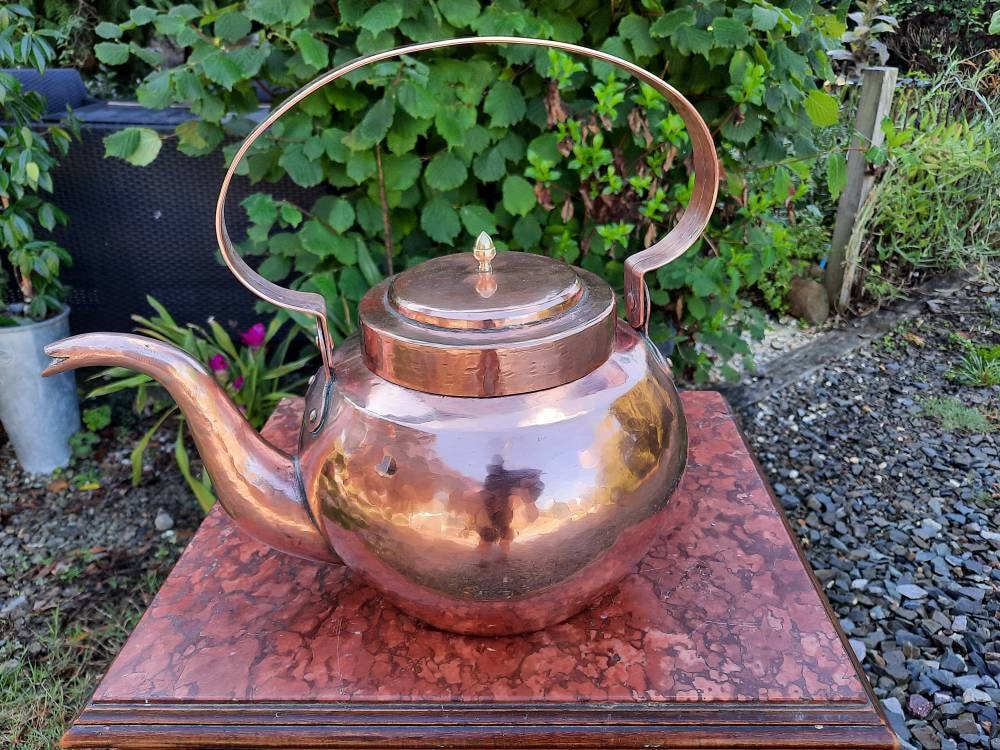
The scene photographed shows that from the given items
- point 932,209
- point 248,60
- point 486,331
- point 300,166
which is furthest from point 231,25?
point 932,209

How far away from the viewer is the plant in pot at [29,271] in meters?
2.04

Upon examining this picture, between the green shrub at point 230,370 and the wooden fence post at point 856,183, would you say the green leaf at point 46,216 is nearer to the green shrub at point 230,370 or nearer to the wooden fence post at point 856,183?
the green shrub at point 230,370

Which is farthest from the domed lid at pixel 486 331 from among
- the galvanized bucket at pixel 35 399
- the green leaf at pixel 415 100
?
the galvanized bucket at pixel 35 399

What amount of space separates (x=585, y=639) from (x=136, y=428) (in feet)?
7.12

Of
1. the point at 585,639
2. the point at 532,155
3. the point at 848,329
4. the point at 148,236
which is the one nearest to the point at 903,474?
the point at 848,329

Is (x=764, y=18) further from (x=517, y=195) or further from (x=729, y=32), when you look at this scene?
(x=517, y=195)

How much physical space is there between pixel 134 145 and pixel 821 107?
168 cm

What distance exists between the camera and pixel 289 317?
244 cm

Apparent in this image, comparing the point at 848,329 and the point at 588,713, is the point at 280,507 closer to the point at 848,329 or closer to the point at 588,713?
the point at 588,713

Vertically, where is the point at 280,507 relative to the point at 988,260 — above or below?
above

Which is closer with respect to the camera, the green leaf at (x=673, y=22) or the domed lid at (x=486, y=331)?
the domed lid at (x=486, y=331)

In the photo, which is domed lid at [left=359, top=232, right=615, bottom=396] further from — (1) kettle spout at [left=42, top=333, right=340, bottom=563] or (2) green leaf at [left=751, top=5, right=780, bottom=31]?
(2) green leaf at [left=751, top=5, right=780, bottom=31]

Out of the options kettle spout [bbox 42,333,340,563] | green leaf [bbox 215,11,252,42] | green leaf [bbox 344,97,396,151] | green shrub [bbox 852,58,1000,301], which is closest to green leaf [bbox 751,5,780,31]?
green leaf [bbox 344,97,396,151]

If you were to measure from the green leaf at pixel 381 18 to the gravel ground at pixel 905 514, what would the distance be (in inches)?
65.9
